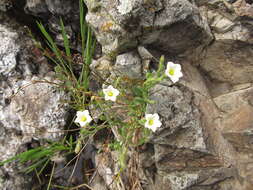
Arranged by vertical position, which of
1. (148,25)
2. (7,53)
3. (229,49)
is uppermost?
(148,25)

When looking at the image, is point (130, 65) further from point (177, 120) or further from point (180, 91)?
point (177, 120)

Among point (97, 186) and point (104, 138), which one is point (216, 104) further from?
point (97, 186)

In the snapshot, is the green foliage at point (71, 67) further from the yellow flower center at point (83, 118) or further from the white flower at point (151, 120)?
the white flower at point (151, 120)

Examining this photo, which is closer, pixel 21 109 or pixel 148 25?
pixel 148 25

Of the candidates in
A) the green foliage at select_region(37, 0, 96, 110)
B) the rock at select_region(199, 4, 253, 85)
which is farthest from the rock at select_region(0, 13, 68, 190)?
the rock at select_region(199, 4, 253, 85)

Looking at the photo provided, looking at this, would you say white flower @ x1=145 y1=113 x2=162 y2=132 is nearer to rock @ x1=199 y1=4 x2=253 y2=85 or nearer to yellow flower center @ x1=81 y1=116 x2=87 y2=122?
yellow flower center @ x1=81 y1=116 x2=87 y2=122

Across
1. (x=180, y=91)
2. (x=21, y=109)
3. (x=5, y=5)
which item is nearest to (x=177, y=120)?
(x=180, y=91)

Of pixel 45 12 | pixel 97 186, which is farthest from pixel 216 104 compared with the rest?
pixel 45 12

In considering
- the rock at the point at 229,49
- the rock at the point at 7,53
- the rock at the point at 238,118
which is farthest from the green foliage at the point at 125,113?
the rock at the point at 7,53
